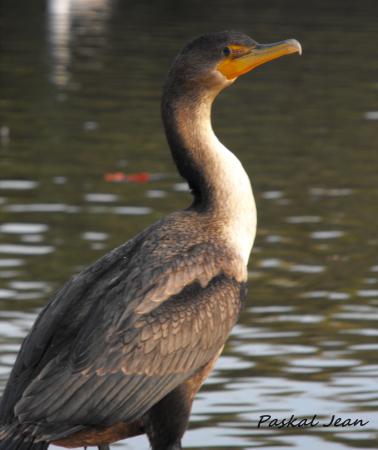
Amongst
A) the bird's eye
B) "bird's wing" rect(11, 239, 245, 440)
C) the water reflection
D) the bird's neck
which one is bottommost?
the water reflection

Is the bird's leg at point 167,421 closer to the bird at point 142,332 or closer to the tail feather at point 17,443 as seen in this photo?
the bird at point 142,332

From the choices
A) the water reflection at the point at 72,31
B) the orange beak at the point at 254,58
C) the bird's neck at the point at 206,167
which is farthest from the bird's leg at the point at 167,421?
the water reflection at the point at 72,31

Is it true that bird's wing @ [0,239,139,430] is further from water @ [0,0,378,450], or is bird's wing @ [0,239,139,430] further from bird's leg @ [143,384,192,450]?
water @ [0,0,378,450]

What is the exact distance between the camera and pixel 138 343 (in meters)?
7.06

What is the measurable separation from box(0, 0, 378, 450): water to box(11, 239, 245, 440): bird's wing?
148 cm

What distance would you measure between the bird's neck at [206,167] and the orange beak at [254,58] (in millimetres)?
158

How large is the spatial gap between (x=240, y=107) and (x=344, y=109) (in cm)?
142

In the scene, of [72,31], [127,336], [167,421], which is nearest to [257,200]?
[167,421]

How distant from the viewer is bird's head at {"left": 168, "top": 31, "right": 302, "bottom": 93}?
307 inches

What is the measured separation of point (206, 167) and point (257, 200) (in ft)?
24.0

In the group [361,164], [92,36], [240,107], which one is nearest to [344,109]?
[240,107]

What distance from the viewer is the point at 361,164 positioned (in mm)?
17281

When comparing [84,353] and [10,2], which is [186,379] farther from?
[10,2]

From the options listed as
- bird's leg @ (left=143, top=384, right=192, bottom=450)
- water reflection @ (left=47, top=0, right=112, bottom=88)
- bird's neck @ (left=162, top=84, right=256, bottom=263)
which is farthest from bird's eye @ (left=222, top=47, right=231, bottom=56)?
water reflection @ (left=47, top=0, right=112, bottom=88)
